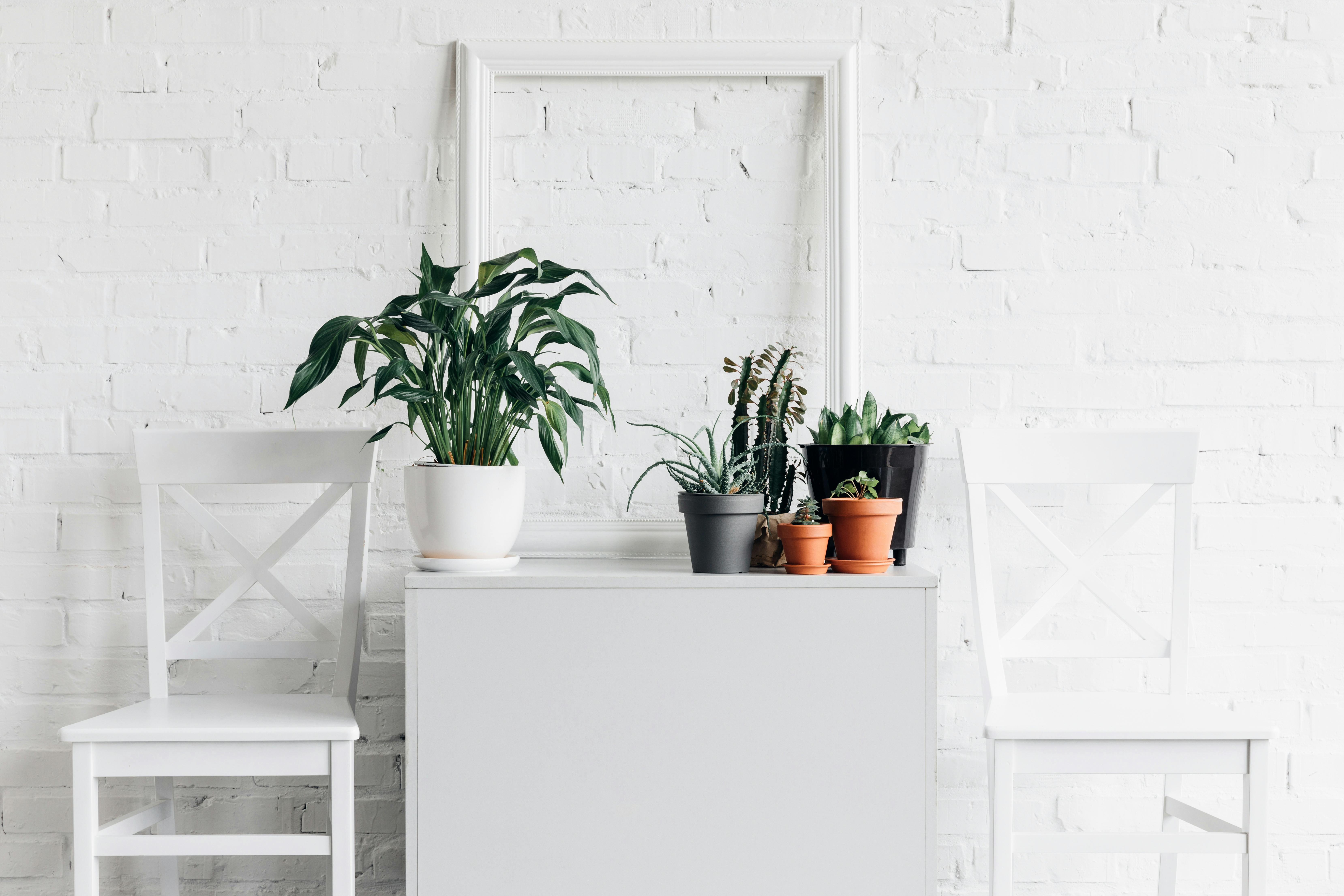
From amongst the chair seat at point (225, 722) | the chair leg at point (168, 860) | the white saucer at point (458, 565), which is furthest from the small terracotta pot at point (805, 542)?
the chair leg at point (168, 860)

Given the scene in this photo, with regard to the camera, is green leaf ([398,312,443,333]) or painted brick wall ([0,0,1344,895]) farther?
painted brick wall ([0,0,1344,895])

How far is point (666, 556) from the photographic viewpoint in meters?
1.64

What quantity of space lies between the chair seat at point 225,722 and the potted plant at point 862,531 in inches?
29.0

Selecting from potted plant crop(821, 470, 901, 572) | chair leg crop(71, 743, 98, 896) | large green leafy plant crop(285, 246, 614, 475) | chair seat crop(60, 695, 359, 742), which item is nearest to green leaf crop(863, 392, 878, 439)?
potted plant crop(821, 470, 901, 572)

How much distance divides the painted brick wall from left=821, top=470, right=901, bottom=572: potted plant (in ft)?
1.29

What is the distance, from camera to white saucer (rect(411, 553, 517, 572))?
52.4 inches

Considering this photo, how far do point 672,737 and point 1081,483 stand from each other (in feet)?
2.76

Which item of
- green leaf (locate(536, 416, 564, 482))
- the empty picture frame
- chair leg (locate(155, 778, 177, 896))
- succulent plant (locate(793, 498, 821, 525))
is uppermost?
the empty picture frame

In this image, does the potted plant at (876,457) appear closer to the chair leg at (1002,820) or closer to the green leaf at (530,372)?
the chair leg at (1002,820)

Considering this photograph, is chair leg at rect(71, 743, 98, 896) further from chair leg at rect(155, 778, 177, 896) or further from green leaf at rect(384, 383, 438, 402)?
green leaf at rect(384, 383, 438, 402)

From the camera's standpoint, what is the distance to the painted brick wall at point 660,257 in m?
1.68

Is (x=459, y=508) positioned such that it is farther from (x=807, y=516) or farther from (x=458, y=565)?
(x=807, y=516)

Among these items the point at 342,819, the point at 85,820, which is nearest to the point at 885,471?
the point at 342,819

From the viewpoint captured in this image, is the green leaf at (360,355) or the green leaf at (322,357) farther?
the green leaf at (360,355)
